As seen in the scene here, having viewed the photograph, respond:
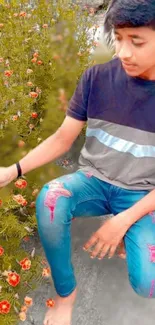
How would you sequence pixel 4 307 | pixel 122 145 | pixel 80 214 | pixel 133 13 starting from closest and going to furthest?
1. pixel 133 13
2. pixel 4 307
3. pixel 122 145
4. pixel 80 214

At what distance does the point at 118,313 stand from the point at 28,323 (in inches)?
16.7

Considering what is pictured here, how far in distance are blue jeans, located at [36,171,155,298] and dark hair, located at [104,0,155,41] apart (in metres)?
0.71

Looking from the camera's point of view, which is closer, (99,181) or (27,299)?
(27,299)

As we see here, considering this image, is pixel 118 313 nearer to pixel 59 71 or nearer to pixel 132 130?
pixel 132 130

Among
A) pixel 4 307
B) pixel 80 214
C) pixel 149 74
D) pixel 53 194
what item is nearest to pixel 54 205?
pixel 53 194

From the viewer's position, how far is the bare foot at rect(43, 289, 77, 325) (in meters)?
1.97

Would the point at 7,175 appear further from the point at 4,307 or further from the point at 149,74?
the point at 149,74

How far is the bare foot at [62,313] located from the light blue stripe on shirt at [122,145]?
26.6 inches

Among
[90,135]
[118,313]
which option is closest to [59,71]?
[90,135]

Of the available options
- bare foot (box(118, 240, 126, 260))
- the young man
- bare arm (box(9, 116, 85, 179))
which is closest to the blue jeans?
the young man

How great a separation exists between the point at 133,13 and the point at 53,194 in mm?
771

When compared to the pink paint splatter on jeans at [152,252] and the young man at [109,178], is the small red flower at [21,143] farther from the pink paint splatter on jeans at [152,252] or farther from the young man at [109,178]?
the pink paint splatter on jeans at [152,252]

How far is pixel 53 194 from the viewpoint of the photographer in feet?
6.02

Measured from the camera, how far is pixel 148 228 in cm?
182
